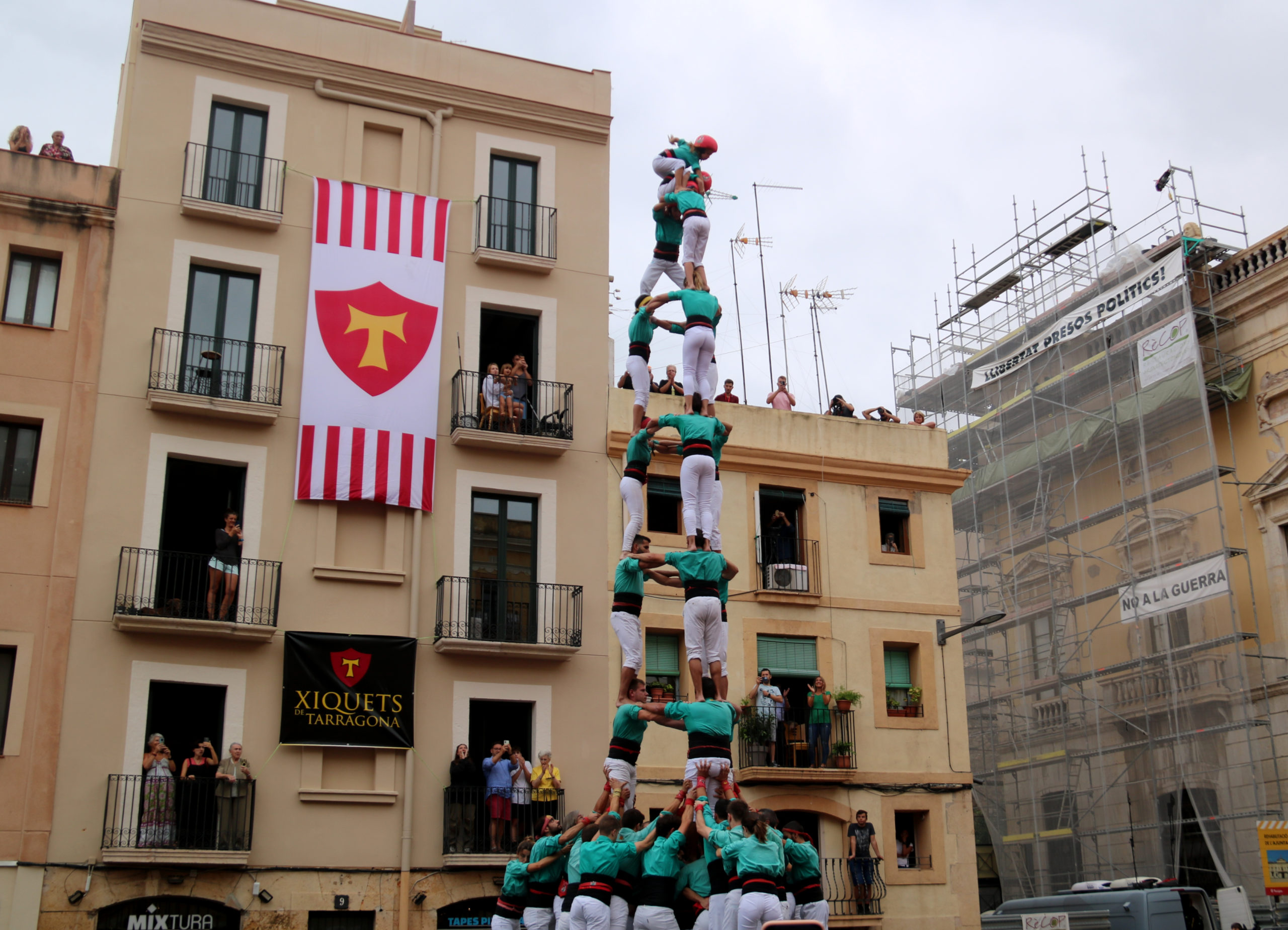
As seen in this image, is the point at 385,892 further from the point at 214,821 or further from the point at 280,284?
the point at 280,284

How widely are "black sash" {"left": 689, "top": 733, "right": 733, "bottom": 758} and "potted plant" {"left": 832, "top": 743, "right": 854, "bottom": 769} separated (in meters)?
10.8

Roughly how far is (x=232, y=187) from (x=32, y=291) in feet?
13.1

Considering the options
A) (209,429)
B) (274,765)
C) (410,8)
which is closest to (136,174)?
(209,429)

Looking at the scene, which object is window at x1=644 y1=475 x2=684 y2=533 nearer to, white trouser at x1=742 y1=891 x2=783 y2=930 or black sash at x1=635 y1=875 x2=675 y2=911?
black sash at x1=635 y1=875 x2=675 y2=911

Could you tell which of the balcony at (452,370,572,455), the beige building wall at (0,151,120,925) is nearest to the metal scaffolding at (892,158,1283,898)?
the balcony at (452,370,572,455)

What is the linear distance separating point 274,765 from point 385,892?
2.75 m

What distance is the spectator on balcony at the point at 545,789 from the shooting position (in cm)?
2281

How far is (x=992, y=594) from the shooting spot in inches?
1293

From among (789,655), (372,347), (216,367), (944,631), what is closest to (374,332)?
(372,347)

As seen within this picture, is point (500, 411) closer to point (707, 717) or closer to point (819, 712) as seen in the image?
point (819, 712)

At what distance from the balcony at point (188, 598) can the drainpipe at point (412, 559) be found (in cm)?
234

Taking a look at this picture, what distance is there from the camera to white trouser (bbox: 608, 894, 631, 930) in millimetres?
14375

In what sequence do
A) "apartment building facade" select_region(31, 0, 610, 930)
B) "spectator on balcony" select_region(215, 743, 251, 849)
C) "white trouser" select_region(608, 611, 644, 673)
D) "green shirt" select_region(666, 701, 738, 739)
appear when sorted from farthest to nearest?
"apartment building facade" select_region(31, 0, 610, 930)
"spectator on balcony" select_region(215, 743, 251, 849)
"white trouser" select_region(608, 611, 644, 673)
"green shirt" select_region(666, 701, 738, 739)

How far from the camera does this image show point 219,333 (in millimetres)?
24125
